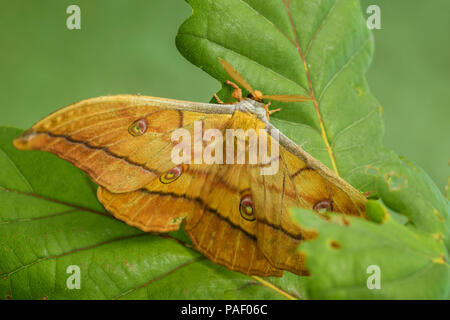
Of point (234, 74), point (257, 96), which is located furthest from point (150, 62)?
point (257, 96)

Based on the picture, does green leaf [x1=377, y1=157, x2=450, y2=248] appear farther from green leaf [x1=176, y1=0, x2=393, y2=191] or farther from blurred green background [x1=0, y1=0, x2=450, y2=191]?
blurred green background [x1=0, y1=0, x2=450, y2=191]

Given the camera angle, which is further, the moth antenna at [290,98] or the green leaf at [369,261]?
the moth antenna at [290,98]

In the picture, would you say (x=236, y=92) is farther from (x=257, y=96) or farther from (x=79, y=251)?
(x=79, y=251)

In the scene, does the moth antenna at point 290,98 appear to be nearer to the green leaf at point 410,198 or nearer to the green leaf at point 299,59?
the green leaf at point 299,59

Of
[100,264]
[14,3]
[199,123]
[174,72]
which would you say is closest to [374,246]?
[199,123]

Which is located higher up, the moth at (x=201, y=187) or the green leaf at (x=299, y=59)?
the green leaf at (x=299, y=59)

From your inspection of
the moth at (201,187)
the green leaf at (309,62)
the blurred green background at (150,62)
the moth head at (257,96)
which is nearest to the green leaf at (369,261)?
the moth at (201,187)
